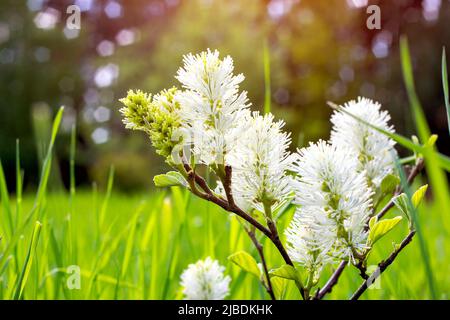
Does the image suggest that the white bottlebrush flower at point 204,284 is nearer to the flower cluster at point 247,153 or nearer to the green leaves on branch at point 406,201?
the flower cluster at point 247,153

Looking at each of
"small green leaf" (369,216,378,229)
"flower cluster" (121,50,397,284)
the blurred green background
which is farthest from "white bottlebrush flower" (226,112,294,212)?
the blurred green background

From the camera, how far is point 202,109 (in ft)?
2.11

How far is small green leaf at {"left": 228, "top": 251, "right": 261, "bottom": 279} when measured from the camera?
72cm

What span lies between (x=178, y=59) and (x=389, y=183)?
28.4ft

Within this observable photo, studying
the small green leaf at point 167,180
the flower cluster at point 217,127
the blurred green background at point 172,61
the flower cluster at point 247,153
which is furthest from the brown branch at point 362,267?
the blurred green background at point 172,61

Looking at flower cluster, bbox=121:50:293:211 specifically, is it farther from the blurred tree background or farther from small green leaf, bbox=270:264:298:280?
the blurred tree background

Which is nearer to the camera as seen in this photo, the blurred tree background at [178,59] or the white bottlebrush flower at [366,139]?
the white bottlebrush flower at [366,139]

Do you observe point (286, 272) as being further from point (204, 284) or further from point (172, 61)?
point (172, 61)

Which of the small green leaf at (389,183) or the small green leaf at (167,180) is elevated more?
the small green leaf at (389,183)

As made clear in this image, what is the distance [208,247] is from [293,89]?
11214 millimetres

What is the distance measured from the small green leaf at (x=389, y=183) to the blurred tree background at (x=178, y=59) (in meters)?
7.58

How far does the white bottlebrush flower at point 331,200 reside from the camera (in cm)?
64

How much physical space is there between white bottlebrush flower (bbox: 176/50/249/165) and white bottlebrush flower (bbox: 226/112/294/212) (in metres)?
0.03
